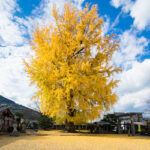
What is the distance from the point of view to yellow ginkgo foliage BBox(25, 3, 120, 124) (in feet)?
37.0

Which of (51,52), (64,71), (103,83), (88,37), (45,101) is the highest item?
(88,37)

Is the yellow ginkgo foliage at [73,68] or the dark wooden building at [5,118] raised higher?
the yellow ginkgo foliage at [73,68]

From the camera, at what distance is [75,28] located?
13.4 metres

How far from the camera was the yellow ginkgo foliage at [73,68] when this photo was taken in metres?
11.3

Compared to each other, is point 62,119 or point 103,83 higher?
point 103,83

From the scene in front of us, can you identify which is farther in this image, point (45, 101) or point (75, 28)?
point (75, 28)

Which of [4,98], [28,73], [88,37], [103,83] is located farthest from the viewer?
[4,98]

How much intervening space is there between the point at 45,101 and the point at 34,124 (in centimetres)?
1138

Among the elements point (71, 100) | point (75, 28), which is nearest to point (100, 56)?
point (75, 28)

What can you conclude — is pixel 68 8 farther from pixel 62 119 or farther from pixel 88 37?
pixel 62 119

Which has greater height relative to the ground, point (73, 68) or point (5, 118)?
point (73, 68)

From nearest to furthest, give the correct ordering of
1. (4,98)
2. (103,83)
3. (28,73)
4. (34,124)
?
(103,83) → (28,73) → (34,124) → (4,98)

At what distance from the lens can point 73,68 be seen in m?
11.1

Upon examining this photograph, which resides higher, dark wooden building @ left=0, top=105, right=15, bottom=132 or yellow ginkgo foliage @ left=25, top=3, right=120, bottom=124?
yellow ginkgo foliage @ left=25, top=3, right=120, bottom=124
